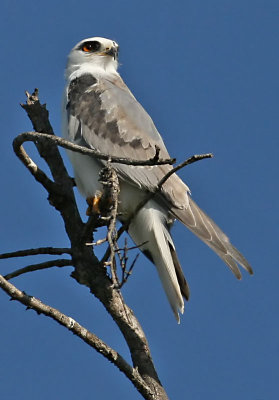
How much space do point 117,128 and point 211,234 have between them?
1.25 m

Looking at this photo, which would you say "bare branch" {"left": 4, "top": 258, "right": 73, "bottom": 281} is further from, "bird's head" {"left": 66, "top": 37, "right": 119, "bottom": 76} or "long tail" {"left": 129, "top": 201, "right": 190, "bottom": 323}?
"bird's head" {"left": 66, "top": 37, "right": 119, "bottom": 76}

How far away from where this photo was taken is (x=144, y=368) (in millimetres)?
3982

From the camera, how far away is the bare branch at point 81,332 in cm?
368

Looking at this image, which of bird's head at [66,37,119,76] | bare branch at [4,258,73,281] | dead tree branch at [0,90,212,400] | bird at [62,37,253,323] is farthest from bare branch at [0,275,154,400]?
bird's head at [66,37,119,76]

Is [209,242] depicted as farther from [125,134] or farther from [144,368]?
[125,134]

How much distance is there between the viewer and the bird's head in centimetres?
627

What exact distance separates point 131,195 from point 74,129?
0.72 metres

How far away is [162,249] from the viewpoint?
4.62 metres

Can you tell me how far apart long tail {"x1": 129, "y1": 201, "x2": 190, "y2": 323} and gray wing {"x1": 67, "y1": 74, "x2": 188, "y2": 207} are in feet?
0.77

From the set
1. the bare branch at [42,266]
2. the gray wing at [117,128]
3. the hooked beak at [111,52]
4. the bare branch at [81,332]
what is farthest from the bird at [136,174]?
the bare branch at [81,332]

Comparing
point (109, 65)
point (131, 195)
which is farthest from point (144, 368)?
point (109, 65)

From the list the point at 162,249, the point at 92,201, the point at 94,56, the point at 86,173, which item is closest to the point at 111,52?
the point at 94,56

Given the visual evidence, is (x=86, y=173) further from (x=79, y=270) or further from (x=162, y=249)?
(x=79, y=270)

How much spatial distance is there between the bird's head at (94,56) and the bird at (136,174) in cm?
30
